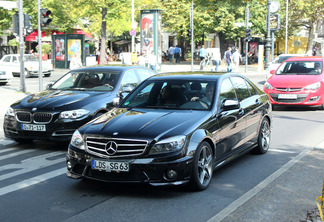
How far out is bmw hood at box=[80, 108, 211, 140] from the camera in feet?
18.3

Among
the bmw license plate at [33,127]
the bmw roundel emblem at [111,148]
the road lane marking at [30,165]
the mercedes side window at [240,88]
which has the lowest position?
the road lane marking at [30,165]

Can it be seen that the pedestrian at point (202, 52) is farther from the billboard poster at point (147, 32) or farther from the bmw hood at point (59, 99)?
the bmw hood at point (59, 99)

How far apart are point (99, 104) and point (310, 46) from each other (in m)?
50.8

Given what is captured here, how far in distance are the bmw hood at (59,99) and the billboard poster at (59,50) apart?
97.6 ft

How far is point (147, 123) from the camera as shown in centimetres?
585

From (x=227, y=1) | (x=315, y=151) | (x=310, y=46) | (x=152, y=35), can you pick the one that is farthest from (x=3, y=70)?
(x=310, y=46)

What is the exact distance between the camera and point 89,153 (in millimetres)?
5656

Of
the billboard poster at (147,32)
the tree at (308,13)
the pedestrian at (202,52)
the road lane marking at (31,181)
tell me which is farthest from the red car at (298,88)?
the tree at (308,13)

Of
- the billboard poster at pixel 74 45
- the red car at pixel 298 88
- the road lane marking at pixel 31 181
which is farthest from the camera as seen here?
the billboard poster at pixel 74 45

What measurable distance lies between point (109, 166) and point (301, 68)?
11212 mm

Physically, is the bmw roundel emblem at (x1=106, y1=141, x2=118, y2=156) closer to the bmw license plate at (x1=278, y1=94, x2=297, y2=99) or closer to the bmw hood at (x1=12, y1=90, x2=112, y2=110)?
the bmw hood at (x1=12, y1=90, x2=112, y2=110)

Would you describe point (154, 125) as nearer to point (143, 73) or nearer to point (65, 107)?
point (65, 107)

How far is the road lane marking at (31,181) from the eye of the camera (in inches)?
238

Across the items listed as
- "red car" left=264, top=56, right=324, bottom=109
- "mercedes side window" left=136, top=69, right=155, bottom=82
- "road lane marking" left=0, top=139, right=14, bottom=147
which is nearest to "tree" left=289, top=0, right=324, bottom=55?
"red car" left=264, top=56, right=324, bottom=109
